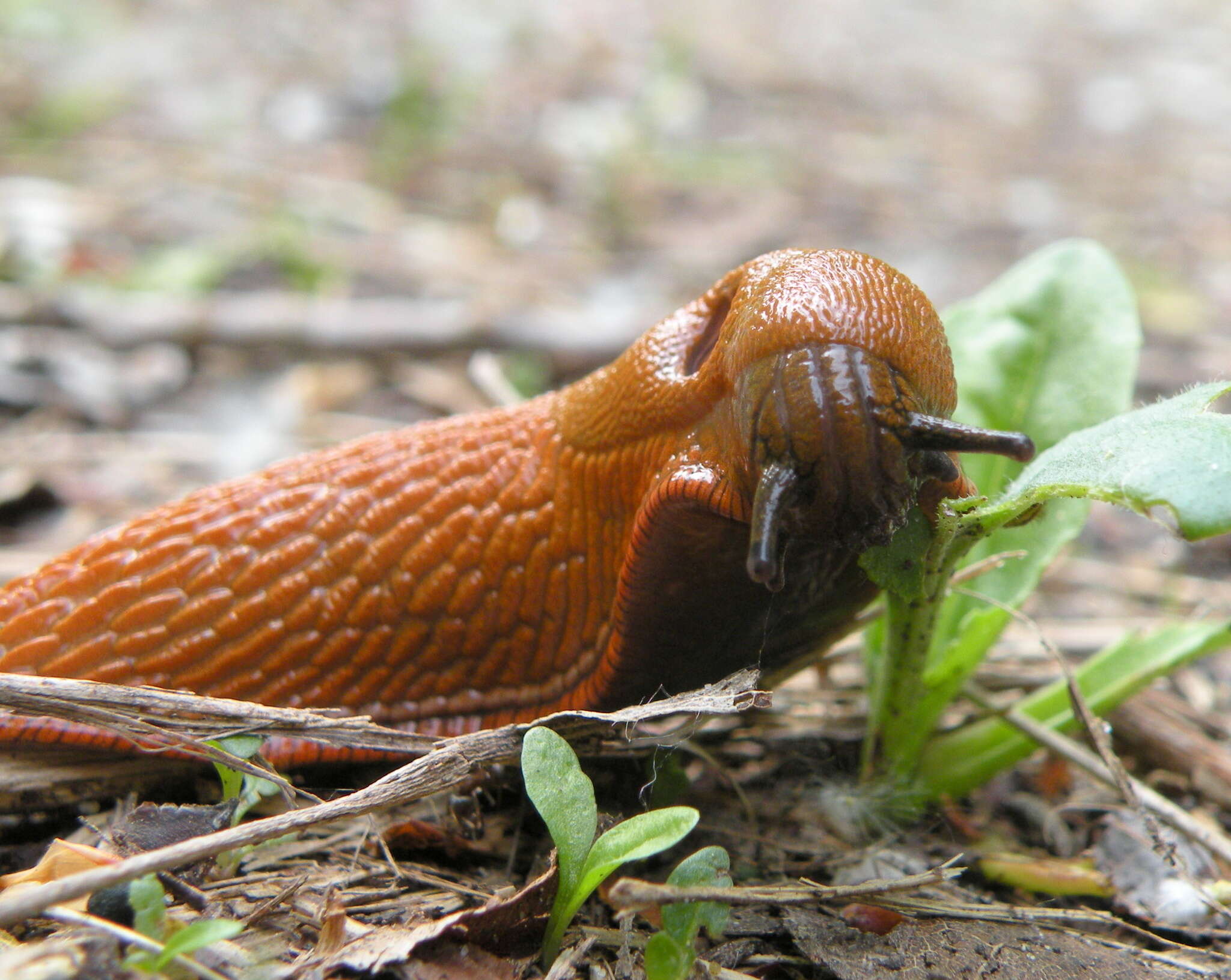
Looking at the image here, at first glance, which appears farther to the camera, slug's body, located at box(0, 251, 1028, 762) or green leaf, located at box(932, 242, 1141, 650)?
green leaf, located at box(932, 242, 1141, 650)

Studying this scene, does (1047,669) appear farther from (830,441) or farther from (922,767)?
(830,441)

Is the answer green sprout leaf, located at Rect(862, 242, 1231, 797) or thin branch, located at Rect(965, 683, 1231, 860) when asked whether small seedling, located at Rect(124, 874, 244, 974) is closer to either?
green sprout leaf, located at Rect(862, 242, 1231, 797)

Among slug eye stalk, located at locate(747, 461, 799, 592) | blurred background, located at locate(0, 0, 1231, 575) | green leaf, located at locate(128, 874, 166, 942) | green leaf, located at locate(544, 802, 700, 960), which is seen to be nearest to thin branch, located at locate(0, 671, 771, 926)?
green leaf, located at locate(128, 874, 166, 942)

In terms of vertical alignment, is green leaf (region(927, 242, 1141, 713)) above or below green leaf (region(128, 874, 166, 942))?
above

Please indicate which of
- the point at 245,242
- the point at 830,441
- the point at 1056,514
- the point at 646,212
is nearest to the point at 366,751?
the point at 830,441

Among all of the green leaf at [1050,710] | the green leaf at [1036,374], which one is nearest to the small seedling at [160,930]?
the green leaf at [1050,710]
